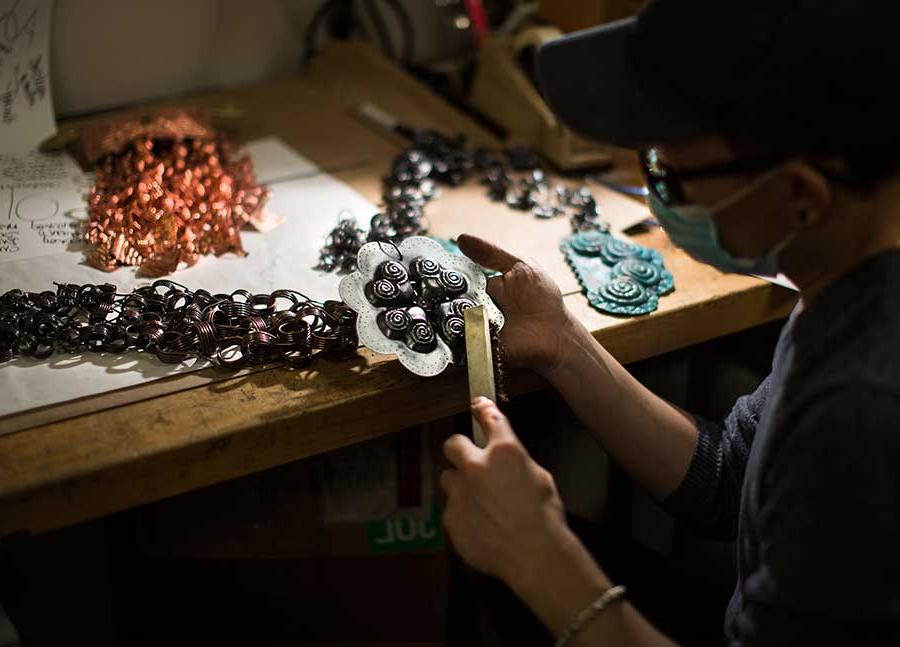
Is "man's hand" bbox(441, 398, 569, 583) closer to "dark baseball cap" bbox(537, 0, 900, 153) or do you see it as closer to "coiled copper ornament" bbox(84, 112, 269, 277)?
"dark baseball cap" bbox(537, 0, 900, 153)

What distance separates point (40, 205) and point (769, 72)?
1172mm

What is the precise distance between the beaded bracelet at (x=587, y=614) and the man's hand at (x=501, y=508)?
6 centimetres

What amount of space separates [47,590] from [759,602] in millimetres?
815

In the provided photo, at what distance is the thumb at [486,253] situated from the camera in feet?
3.86

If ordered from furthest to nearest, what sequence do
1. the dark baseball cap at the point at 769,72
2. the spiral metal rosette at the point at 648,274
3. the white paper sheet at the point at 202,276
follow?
the spiral metal rosette at the point at 648,274 → the white paper sheet at the point at 202,276 → the dark baseball cap at the point at 769,72

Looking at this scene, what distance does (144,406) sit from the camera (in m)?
1.04

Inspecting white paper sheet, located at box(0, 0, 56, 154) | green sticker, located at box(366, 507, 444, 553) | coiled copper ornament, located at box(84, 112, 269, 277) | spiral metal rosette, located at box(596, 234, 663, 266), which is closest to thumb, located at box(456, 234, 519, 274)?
spiral metal rosette, located at box(596, 234, 663, 266)

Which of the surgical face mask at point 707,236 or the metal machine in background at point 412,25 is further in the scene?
the metal machine in background at point 412,25

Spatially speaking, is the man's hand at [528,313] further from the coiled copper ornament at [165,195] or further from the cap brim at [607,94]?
the coiled copper ornament at [165,195]

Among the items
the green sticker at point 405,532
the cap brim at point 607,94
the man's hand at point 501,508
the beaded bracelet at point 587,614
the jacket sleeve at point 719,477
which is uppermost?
the cap brim at point 607,94

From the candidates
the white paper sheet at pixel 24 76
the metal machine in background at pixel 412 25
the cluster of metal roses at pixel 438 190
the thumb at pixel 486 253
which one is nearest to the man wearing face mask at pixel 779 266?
the thumb at pixel 486 253

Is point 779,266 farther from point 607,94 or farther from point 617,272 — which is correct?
point 617,272

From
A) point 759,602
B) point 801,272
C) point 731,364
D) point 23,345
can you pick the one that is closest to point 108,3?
point 23,345

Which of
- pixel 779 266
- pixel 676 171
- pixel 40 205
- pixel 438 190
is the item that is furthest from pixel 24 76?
pixel 779 266
